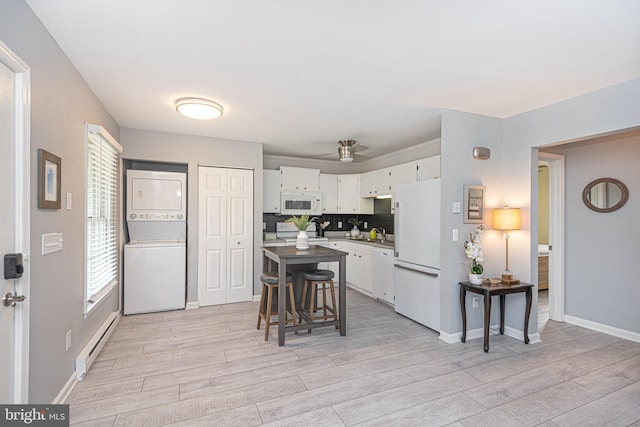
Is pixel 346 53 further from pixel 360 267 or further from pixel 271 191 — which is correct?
pixel 360 267

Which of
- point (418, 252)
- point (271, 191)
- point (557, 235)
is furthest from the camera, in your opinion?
point (271, 191)

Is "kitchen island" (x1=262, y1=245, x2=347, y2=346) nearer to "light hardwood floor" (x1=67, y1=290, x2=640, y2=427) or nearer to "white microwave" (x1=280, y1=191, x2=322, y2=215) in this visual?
"light hardwood floor" (x1=67, y1=290, x2=640, y2=427)

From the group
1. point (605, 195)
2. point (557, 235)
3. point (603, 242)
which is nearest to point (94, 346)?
point (557, 235)

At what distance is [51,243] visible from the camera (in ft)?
6.49

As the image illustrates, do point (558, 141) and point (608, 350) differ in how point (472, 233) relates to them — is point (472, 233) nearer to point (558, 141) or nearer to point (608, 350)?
point (558, 141)

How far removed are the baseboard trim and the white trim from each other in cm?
521

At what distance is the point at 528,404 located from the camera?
217cm

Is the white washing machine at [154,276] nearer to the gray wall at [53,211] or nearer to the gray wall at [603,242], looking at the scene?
the gray wall at [53,211]

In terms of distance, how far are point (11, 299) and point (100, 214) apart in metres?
1.78

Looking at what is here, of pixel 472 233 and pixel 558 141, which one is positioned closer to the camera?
pixel 558 141

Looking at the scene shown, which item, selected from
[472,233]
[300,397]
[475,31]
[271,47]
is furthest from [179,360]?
[475,31]

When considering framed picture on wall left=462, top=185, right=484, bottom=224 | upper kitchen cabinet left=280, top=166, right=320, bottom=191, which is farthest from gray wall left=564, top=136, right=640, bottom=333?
upper kitchen cabinet left=280, top=166, right=320, bottom=191

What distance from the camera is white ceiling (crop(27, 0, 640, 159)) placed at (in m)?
1.70

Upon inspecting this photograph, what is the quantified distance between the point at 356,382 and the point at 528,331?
6.93 ft
